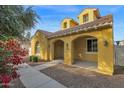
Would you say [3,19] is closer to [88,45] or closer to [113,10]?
[113,10]

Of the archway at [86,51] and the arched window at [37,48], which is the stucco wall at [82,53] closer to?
the archway at [86,51]

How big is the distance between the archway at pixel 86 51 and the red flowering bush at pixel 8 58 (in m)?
9.02

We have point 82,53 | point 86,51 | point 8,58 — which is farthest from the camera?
point 82,53

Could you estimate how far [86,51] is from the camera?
14.8 metres

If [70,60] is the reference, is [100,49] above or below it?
above

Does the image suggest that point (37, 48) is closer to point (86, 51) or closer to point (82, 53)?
point (82, 53)

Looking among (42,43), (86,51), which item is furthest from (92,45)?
(42,43)

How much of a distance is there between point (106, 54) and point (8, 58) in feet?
23.2

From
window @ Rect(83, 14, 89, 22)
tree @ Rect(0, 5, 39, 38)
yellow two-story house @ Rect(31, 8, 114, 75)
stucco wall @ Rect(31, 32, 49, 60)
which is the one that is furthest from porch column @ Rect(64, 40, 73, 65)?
tree @ Rect(0, 5, 39, 38)

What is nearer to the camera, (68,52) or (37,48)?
(68,52)

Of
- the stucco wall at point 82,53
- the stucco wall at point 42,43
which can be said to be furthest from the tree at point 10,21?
the stucco wall at point 42,43

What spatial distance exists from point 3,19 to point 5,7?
26.9 inches
